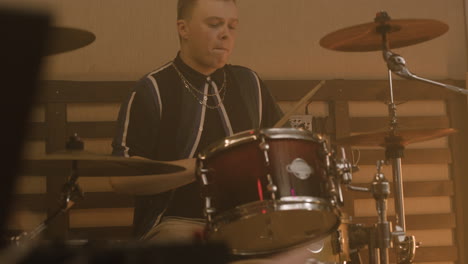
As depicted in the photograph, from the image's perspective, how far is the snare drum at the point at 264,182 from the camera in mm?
2002

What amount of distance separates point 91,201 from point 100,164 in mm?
936

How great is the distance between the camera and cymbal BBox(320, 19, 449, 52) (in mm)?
2748

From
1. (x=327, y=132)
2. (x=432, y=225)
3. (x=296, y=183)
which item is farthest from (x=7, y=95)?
(x=432, y=225)

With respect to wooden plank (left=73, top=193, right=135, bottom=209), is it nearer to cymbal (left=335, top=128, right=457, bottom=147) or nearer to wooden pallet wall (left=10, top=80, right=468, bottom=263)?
wooden pallet wall (left=10, top=80, right=468, bottom=263)

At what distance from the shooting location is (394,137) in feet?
9.03

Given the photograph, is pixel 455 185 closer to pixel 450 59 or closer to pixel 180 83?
pixel 450 59

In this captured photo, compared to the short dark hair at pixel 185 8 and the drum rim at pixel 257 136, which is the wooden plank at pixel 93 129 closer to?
the short dark hair at pixel 185 8

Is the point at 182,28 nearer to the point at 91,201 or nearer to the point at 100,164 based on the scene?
the point at 91,201

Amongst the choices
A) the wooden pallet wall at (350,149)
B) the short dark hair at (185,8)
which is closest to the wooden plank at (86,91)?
the wooden pallet wall at (350,149)

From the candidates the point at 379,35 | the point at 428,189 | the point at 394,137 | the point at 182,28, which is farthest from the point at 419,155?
the point at 182,28

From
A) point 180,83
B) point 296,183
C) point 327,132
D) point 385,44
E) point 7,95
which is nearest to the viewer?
point 7,95

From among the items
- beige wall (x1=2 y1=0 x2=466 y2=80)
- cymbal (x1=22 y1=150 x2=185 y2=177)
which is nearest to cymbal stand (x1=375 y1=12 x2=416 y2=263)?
beige wall (x1=2 y1=0 x2=466 y2=80)

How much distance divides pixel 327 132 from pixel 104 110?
120cm

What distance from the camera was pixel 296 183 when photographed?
2.03 metres
